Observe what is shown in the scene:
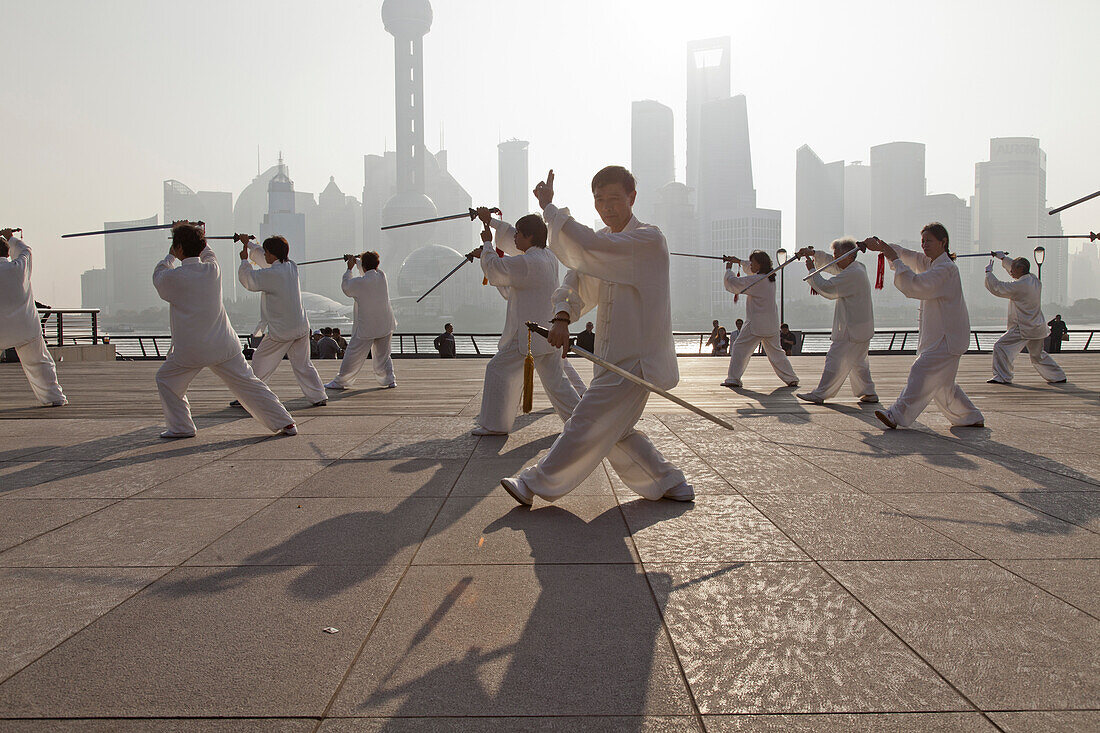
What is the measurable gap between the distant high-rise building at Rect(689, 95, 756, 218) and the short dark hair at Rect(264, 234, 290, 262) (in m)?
172

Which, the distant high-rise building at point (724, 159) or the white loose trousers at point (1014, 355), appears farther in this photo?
the distant high-rise building at point (724, 159)

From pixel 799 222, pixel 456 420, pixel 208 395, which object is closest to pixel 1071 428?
pixel 456 420

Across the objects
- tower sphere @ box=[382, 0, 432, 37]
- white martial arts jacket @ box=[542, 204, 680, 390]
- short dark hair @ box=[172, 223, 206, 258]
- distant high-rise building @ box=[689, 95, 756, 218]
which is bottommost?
white martial arts jacket @ box=[542, 204, 680, 390]

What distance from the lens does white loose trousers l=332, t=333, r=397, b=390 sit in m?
10.8

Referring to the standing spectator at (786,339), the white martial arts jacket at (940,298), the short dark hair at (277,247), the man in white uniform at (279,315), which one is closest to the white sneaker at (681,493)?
the white martial arts jacket at (940,298)

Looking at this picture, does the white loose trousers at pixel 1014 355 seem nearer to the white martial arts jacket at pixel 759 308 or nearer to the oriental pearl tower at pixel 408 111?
the white martial arts jacket at pixel 759 308

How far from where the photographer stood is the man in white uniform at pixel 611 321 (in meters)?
3.72

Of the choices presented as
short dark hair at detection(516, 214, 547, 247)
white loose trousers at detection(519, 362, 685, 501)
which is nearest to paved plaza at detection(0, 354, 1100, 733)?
white loose trousers at detection(519, 362, 685, 501)

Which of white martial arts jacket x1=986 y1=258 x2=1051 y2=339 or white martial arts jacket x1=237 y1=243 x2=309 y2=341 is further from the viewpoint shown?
white martial arts jacket x1=986 y1=258 x2=1051 y2=339

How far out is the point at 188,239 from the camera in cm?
631

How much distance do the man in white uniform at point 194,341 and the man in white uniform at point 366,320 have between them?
14.0ft

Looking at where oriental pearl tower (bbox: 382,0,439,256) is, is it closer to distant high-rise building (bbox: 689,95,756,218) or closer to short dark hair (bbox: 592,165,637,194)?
distant high-rise building (bbox: 689,95,756,218)

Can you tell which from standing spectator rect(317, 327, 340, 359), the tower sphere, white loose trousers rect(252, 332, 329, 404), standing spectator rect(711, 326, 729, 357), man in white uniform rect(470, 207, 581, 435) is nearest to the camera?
man in white uniform rect(470, 207, 581, 435)

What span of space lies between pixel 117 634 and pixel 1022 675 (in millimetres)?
2729
